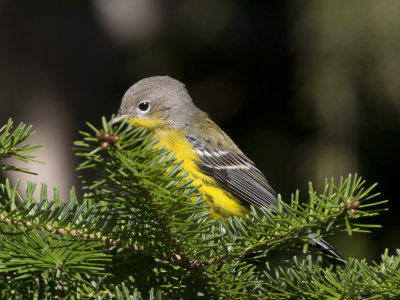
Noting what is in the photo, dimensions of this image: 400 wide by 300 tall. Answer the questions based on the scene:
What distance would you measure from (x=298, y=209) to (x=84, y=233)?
80 cm

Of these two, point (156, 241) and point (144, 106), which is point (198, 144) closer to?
point (144, 106)

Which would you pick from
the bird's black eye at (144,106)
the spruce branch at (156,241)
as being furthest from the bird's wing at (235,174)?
the spruce branch at (156,241)

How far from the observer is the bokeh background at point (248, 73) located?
457cm

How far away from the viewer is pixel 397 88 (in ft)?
14.6

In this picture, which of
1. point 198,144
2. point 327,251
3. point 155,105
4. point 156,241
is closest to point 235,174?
point 198,144

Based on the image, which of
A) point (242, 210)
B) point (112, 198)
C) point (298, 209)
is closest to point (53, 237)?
point (112, 198)

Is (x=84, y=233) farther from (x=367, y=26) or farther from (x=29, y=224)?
(x=367, y=26)

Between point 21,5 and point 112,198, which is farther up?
point 21,5

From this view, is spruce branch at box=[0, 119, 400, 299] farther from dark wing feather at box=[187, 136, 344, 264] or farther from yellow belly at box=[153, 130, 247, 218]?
dark wing feather at box=[187, 136, 344, 264]

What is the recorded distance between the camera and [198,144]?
4176 millimetres

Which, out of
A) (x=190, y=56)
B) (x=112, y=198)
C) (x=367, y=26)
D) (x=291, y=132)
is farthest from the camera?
(x=190, y=56)

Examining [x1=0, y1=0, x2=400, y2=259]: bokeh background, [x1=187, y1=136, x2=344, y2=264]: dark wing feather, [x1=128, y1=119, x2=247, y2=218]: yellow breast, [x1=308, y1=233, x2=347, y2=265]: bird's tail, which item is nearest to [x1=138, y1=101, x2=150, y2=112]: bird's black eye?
[x1=128, y1=119, x2=247, y2=218]: yellow breast

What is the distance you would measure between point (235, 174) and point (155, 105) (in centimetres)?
86

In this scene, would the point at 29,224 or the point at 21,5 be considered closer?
the point at 29,224
